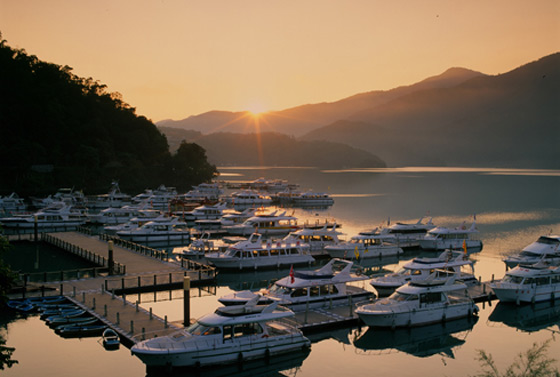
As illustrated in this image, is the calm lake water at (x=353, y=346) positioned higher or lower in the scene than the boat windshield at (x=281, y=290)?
lower

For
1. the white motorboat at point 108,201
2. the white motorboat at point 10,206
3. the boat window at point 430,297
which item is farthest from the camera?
the white motorboat at point 108,201

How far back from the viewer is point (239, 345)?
24062mm

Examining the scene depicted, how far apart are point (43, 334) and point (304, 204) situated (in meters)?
84.5

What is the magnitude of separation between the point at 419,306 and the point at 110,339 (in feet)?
53.0

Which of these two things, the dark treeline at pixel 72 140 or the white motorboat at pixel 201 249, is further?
the dark treeline at pixel 72 140

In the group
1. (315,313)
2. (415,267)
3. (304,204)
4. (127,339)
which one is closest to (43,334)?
(127,339)

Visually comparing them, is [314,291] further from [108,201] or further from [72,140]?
[72,140]

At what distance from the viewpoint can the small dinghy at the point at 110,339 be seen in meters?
26.3

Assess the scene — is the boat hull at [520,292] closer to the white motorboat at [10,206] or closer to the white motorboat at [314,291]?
the white motorboat at [314,291]

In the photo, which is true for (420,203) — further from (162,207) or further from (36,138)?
(36,138)

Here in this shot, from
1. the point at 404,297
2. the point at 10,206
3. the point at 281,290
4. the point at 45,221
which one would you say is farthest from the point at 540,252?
the point at 10,206

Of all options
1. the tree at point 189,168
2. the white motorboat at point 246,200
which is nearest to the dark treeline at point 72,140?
the tree at point 189,168

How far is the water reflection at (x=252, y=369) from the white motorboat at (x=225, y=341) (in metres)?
0.30

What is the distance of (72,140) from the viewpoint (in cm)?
11931
